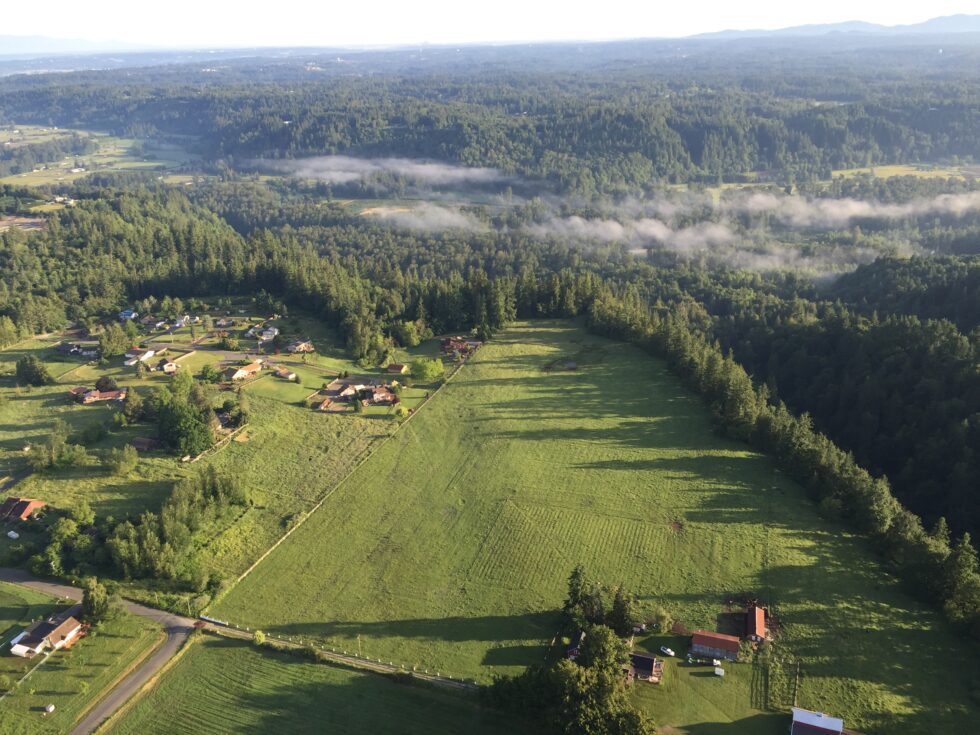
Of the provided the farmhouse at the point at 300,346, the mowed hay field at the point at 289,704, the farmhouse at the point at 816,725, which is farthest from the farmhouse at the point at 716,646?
the farmhouse at the point at 300,346

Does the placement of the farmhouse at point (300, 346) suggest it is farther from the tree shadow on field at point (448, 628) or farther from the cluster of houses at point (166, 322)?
the tree shadow on field at point (448, 628)

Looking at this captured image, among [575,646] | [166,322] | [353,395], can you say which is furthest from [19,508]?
[166,322]

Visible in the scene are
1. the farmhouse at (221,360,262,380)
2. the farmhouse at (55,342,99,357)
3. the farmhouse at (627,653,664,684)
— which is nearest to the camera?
the farmhouse at (627,653,664,684)

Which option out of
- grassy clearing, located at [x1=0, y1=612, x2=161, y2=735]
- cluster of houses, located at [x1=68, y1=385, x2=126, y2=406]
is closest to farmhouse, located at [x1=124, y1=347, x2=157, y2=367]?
cluster of houses, located at [x1=68, y1=385, x2=126, y2=406]

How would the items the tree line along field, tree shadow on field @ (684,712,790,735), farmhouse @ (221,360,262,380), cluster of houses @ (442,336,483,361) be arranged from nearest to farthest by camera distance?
1. tree shadow on field @ (684,712,790,735)
2. the tree line along field
3. farmhouse @ (221,360,262,380)
4. cluster of houses @ (442,336,483,361)

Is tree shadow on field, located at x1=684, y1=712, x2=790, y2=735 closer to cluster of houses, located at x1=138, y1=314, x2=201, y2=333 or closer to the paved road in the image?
the paved road

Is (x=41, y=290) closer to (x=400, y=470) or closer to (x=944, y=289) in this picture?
(x=400, y=470)

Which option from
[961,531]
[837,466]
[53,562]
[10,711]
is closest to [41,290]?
[53,562]
